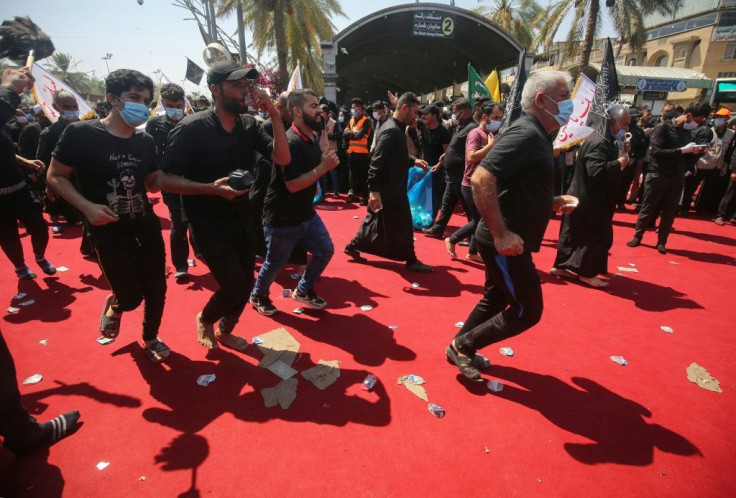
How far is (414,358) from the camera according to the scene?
10.3 feet

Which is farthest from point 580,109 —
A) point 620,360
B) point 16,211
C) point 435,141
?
point 16,211

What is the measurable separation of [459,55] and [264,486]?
78.8ft

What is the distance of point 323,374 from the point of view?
2.92m

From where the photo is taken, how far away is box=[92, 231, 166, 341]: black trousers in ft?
8.79

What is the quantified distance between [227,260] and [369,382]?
1.34 metres

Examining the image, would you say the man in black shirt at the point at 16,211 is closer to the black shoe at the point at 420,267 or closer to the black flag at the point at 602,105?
the black shoe at the point at 420,267

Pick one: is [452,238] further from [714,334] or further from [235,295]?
[235,295]

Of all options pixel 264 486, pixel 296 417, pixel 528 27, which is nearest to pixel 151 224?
pixel 296 417

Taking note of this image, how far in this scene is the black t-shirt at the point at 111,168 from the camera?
249cm

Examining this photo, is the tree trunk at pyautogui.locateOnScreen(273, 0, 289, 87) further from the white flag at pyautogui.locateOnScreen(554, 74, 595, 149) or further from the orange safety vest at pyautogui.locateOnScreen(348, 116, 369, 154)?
the white flag at pyautogui.locateOnScreen(554, 74, 595, 149)

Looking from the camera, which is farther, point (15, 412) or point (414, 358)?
point (414, 358)

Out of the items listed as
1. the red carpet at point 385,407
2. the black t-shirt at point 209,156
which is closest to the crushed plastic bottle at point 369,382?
the red carpet at point 385,407

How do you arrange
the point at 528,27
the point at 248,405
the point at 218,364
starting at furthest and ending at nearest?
the point at 528,27, the point at 218,364, the point at 248,405

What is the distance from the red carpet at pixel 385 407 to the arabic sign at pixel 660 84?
3158 centimetres
